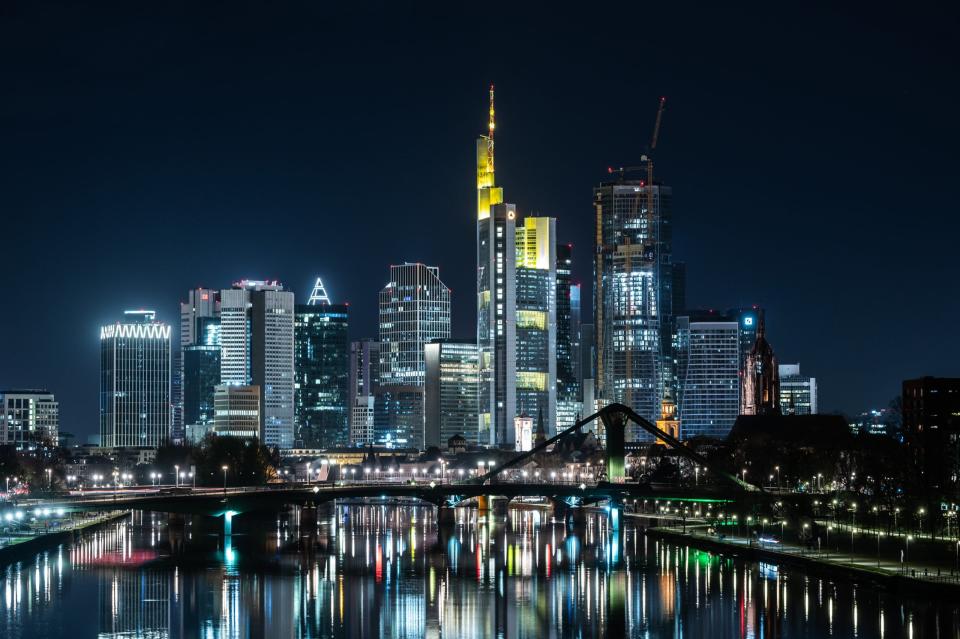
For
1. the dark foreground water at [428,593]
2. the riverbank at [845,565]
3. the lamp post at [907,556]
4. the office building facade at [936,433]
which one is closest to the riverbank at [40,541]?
the dark foreground water at [428,593]

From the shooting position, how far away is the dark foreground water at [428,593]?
264 feet

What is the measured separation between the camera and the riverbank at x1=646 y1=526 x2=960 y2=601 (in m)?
86.1

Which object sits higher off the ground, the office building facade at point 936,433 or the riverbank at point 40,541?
the office building facade at point 936,433

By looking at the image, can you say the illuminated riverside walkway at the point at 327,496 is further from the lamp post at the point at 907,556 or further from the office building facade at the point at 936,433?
the lamp post at the point at 907,556

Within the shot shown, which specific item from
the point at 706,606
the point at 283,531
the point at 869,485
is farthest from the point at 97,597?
the point at 869,485

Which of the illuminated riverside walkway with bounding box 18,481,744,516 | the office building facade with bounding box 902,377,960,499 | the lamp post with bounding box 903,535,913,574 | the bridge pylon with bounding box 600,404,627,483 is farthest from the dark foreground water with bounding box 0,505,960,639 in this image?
the bridge pylon with bounding box 600,404,627,483

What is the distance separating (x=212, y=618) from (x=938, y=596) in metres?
39.3

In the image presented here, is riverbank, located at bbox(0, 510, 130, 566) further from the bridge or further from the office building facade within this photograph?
the office building facade

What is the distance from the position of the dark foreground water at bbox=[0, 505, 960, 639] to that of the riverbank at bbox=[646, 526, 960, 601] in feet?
3.93

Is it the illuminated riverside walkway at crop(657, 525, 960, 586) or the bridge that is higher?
the bridge

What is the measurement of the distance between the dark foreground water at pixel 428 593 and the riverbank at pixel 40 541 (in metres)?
1.23

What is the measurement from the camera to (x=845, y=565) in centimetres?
9669

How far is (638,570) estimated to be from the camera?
107438mm

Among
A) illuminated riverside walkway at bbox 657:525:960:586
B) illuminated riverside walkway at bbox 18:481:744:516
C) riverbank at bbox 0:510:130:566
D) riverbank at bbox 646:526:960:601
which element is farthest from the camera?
illuminated riverside walkway at bbox 18:481:744:516
